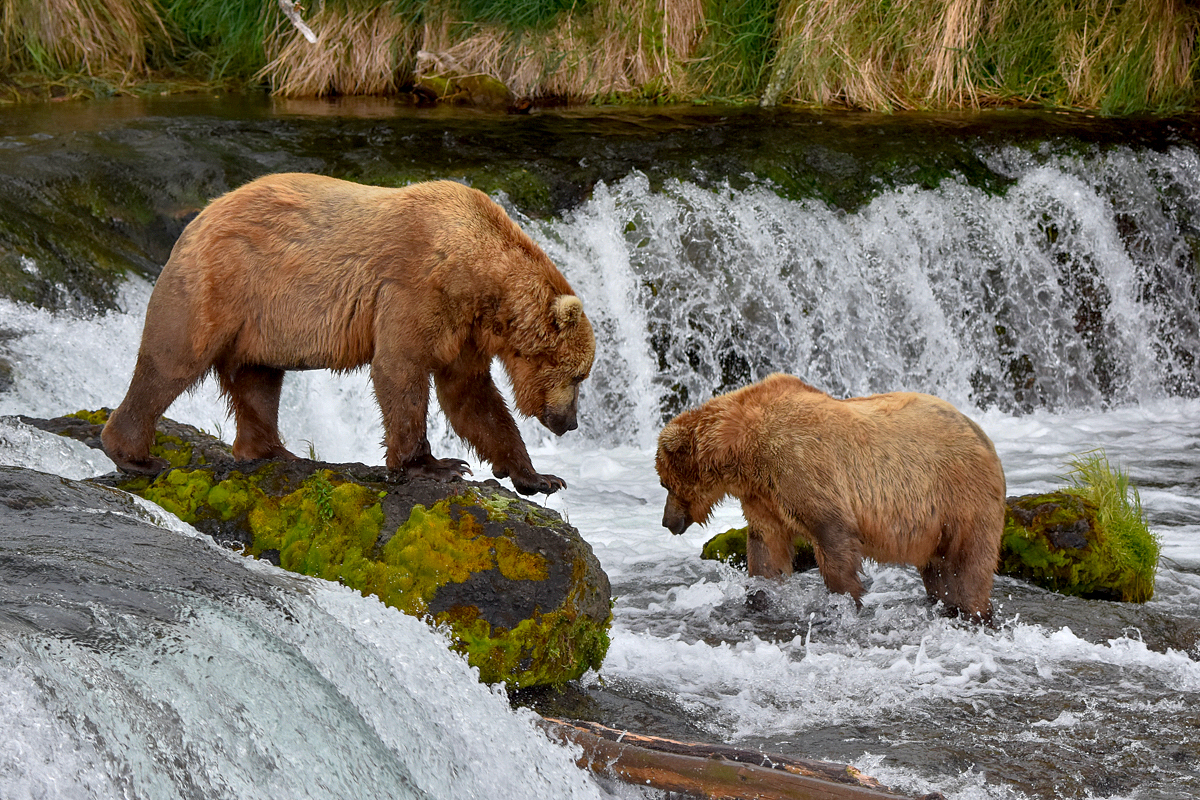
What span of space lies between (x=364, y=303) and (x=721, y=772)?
2.61 m

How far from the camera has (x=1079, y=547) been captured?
6.71 m

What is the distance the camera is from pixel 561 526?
505 centimetres

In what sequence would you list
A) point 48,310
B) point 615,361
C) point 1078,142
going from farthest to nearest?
point 1078,142, point 615,361, point 48,310

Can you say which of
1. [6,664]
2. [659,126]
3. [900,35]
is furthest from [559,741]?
[900,35]

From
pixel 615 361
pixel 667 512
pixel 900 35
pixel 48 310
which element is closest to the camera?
pixel 667 512

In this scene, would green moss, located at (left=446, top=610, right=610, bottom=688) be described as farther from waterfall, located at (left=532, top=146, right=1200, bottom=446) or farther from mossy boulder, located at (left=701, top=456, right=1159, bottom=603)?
waterfall, located at (left=532, top=146, right=1200, bottom=446)

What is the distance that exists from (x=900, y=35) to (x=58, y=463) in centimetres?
1208

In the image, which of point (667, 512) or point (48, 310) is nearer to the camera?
point (667, 512)

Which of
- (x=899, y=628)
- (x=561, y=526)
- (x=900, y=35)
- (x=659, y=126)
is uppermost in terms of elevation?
(x=900, y=35)

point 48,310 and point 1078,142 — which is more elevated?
point 1078,142

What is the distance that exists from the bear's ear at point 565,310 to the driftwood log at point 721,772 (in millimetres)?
2014

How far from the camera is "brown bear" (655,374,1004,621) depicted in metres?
5.79

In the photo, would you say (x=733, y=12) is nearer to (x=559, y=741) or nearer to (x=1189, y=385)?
(x=1189, y=385)

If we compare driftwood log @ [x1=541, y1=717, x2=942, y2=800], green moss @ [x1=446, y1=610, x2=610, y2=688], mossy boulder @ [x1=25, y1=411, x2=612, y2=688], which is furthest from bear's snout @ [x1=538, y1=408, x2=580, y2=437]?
driftwood log @ [x1=541, y1=717, x2=942, y2=800]
